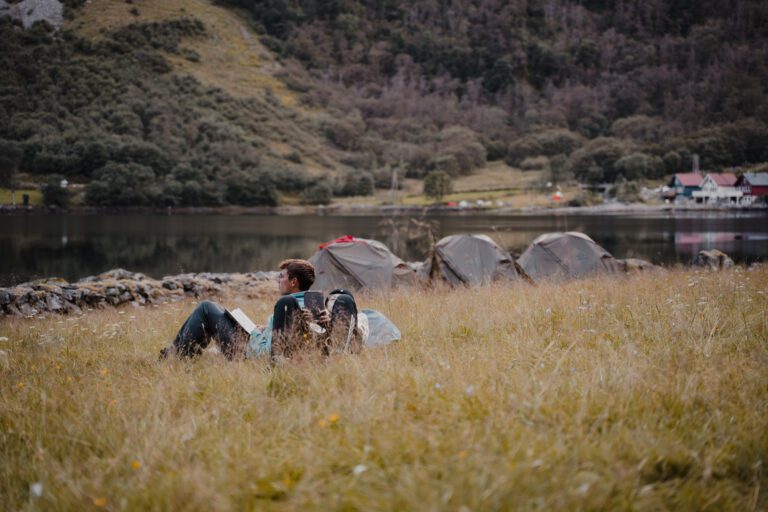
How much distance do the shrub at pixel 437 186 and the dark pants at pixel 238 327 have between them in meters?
112

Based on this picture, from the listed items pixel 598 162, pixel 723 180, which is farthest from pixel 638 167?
pixel 723 180

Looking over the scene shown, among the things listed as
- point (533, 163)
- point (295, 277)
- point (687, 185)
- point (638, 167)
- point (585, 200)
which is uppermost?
point (533, 163)

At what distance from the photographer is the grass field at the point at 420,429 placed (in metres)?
2.92

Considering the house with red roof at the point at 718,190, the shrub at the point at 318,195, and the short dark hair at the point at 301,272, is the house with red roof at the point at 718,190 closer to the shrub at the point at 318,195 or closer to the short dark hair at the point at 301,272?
the shrub at the point at 318,195

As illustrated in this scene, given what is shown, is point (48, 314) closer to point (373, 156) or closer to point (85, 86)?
point (373, 156)

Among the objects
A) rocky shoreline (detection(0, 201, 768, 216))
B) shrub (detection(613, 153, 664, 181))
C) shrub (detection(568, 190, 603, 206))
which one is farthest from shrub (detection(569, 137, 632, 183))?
rocky shoreline (detection(0, 201, 768, 216))

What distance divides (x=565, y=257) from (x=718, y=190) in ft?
379

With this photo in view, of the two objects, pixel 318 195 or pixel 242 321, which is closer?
pixel 242 321

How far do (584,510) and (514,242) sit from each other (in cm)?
3883

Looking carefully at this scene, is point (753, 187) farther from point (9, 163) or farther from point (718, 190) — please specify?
point (9, 163)

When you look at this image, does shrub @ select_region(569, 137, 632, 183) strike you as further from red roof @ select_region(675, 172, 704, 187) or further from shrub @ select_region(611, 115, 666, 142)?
shrub @ select_region(611, 115, 666, 142)

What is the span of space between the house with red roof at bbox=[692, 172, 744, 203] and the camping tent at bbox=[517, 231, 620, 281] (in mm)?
112794

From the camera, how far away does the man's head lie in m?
6.05

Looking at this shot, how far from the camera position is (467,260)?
58.2ft
